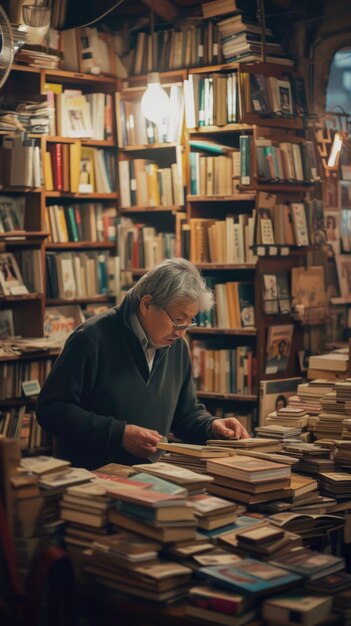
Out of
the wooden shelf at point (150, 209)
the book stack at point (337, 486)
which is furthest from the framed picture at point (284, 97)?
the book stack at point (337, 486)

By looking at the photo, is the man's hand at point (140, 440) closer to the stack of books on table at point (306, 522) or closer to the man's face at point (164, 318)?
the man's face at point (164, 318)

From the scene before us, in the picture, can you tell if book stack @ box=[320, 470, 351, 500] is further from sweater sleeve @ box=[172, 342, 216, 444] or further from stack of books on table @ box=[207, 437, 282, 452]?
sweater sleeve @ box=[172, 342, 216, 444]

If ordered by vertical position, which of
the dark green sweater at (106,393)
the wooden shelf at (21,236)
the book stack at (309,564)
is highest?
the wooden shelf at (21,236)

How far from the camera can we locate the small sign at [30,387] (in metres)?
6.41

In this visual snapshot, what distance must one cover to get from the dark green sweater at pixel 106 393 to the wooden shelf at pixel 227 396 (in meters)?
2.61

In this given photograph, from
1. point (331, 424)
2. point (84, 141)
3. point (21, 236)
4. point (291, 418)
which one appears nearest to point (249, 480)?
point (331, 424)

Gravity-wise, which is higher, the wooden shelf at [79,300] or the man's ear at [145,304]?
the man's ear at [145,304]

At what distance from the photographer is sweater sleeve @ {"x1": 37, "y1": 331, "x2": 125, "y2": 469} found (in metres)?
3.53

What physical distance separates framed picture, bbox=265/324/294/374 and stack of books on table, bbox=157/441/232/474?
129 inches

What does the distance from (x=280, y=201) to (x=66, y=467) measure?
13.8 feet

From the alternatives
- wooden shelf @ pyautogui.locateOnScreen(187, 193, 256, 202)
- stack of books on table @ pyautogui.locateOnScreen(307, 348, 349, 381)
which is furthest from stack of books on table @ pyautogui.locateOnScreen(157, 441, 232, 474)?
wooden shelf @ pyautogui.locateOnScreen(187, 193, 256, 202)

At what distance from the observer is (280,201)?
6695 millimetres

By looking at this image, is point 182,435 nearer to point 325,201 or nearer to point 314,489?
point 314,489

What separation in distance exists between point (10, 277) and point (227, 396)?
1.70m
